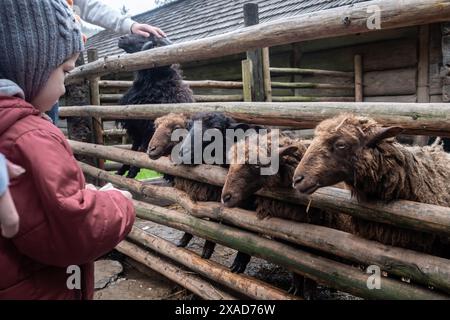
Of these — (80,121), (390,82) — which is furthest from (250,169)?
(390,82)

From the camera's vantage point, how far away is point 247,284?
2826mm

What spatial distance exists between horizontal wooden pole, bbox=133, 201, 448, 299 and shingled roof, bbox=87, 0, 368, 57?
4958 mm

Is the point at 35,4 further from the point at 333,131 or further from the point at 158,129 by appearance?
the point at 158,129

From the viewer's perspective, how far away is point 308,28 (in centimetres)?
253

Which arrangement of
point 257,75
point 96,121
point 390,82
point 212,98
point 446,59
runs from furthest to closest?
point 390,82 < point 212,98 < point 446,59 < point 257,75 < point 96,121

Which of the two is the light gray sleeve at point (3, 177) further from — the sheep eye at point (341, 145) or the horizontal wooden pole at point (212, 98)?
the horizontal wooden pole at point (212, 98)

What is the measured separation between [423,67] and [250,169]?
5358mm

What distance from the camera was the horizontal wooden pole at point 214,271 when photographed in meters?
2.68

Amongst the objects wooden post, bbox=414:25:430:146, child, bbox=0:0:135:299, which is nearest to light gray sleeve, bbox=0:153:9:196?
child, bbox=0:0:135:299

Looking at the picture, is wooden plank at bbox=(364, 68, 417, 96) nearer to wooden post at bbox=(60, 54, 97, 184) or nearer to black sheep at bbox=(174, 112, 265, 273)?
black sheep at bbox=(174, 112, 265, 273)

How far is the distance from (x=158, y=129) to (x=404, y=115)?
2.16 m

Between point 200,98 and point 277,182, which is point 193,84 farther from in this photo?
point 277,182

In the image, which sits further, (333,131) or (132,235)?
(132,235)
